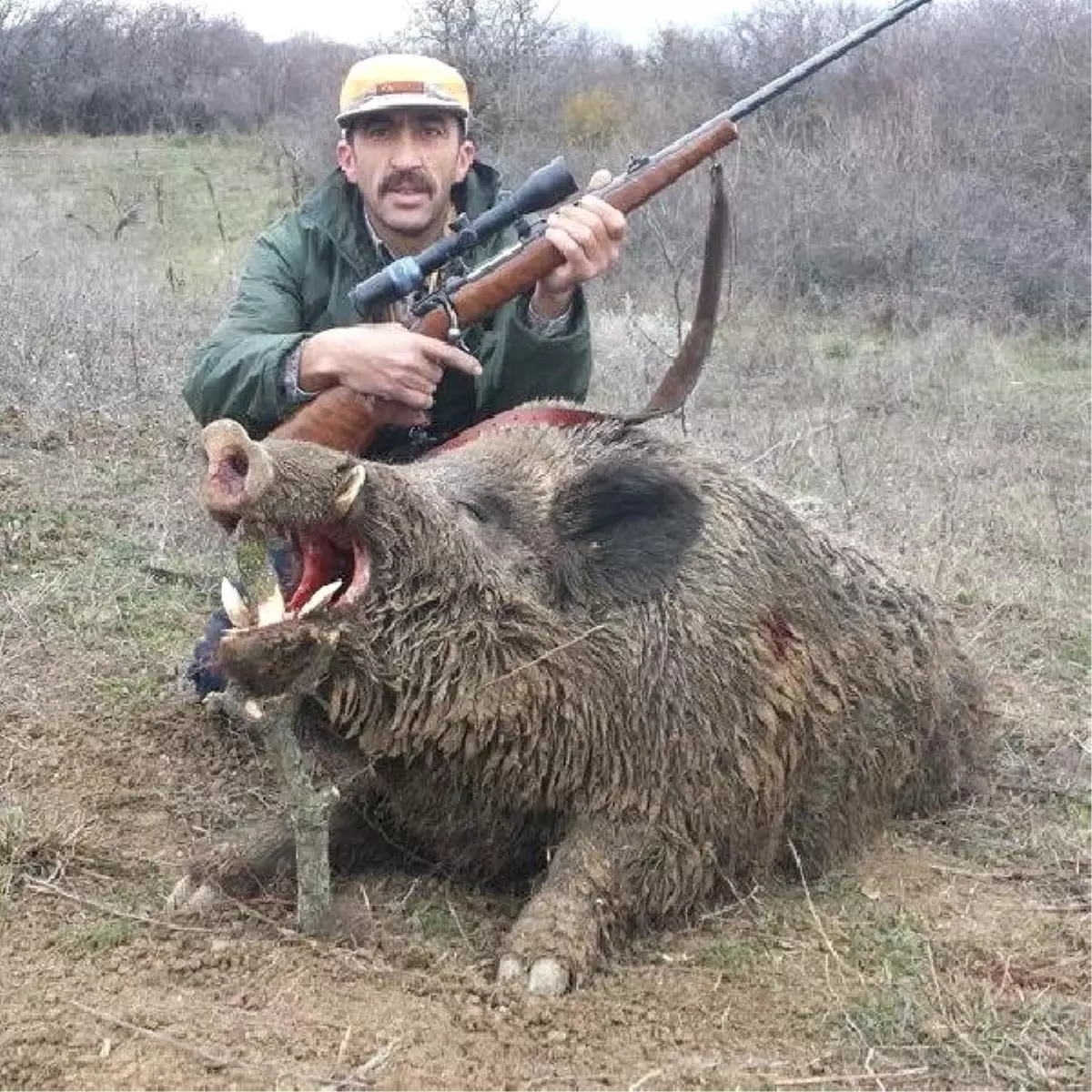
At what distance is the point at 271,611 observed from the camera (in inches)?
114

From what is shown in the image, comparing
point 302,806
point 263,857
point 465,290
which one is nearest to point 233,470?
point 302,806

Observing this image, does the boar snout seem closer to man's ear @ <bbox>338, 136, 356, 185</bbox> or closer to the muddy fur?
the muddy fur

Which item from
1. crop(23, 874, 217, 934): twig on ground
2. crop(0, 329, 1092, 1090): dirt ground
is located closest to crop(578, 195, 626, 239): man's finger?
crop(0, 329, 1092, 1090): dirt ground

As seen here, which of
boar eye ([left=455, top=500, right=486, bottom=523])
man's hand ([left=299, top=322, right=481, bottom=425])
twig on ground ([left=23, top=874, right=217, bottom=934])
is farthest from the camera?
man's hand ([left=299, top=322, right=481, bottom=425])

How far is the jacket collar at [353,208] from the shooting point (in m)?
4.75

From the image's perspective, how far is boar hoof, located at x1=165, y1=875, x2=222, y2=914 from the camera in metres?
3.32

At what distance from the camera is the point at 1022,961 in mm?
3254

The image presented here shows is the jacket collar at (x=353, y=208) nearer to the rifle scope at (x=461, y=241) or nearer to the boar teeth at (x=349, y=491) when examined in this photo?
the rifle scope at (x=461, y=241)

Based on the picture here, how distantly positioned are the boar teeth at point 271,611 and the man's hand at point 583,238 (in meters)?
1.51

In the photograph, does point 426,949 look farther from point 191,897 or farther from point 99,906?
point 99,906

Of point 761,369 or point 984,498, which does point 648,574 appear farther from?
point 761,369

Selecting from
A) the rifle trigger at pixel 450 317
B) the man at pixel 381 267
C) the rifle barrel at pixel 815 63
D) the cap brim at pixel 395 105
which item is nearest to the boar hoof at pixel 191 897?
the man at pixel 381 267

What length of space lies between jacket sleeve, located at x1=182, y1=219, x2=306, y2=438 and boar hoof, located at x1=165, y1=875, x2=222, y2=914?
137cm

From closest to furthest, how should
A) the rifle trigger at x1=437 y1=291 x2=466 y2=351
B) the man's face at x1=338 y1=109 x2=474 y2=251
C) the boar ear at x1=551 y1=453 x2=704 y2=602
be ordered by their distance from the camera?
the boar ear at x1=551 y1=453 x2=704 y2=602, the rifle trigger at x1=437 y1=291 x2=466 y2=351, the man's face at x1=338 y1=109 x2=474 y2=251
